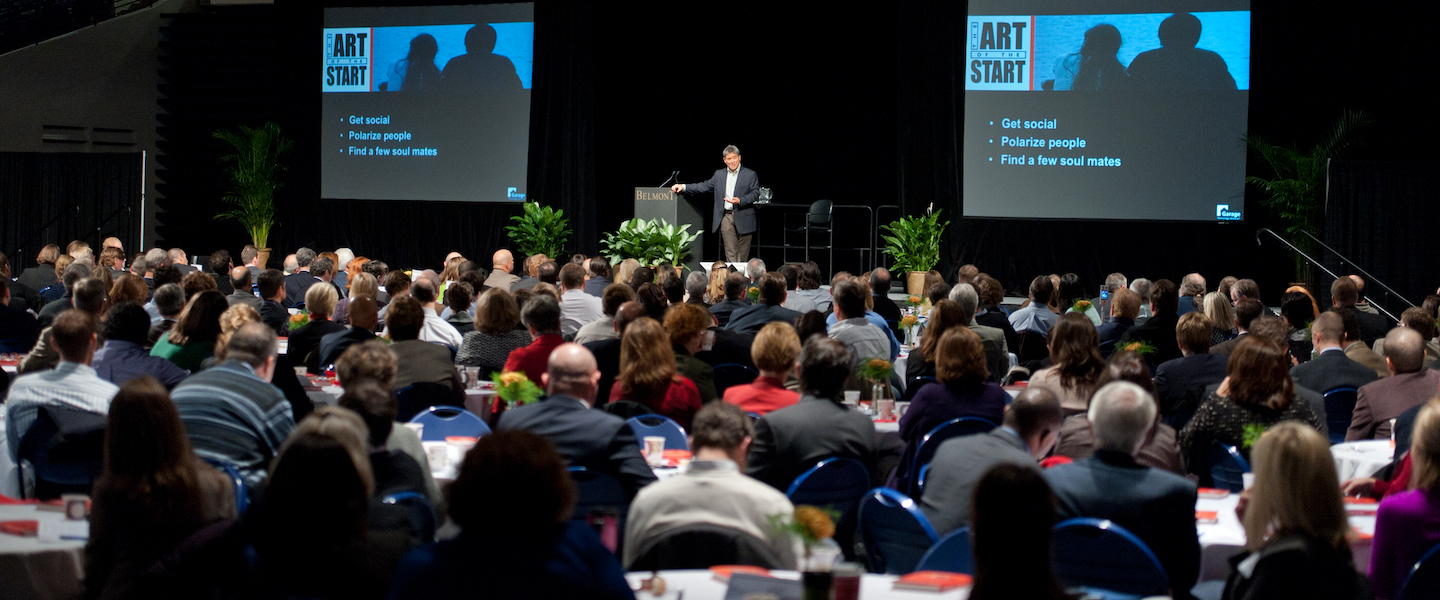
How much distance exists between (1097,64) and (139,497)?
11.7 meters

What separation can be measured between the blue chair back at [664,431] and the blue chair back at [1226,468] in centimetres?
192

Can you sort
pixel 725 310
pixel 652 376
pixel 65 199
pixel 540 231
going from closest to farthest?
pixel 652 376
pixel 725 310
pixel 540 231
pixel 65 199

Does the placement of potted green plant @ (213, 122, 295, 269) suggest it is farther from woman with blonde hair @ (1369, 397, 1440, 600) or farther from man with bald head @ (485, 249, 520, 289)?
woman with blonde hair @ (1369, 397, 1440, 600)

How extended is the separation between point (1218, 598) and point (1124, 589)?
0.40m

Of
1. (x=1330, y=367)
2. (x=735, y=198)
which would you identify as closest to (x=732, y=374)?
(x=1330, y=367)

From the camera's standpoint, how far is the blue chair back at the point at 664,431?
4.71 m

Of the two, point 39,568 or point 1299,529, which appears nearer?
point 1299,529

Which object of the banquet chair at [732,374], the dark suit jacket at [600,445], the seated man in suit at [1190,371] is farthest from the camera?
the banquet chair at [732,374]

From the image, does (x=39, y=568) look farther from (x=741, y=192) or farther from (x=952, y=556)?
(x=741, y=192)

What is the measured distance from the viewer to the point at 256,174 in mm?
16328

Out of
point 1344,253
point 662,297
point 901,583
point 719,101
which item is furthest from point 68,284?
point 1344,253

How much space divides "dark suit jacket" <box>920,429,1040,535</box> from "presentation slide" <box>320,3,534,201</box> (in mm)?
12273

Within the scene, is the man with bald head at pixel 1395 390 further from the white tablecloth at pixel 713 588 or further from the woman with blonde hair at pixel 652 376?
the white tablecloth at pixel 713 588

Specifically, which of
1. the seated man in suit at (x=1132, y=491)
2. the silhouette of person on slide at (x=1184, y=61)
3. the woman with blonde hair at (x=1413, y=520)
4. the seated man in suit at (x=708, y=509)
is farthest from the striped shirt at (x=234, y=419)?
the silhouette of person on slide at (x=1184, y=61)
